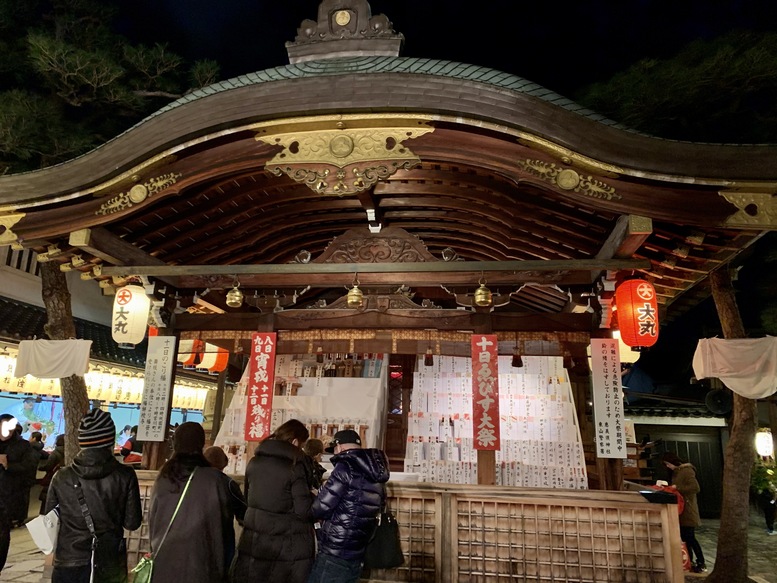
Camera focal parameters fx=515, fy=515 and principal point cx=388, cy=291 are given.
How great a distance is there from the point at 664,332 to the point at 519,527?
21378 millimetres

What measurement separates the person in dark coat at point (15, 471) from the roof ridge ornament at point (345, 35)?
5.55 metres

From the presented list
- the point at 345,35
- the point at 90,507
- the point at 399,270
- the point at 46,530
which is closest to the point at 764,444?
the point at 399,270

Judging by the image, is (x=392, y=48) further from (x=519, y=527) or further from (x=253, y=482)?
(x=519, y=527)

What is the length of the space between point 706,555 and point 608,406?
287 inches

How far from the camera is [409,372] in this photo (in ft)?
36.3

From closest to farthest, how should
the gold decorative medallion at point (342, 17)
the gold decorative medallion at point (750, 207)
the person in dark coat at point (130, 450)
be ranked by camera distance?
the gold decorative medallion at point (750, 207), the gold decorative medallion at point (342, 17), the person in dark coat at point (130, 450)

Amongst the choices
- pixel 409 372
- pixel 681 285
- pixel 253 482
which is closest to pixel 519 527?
pixel 253 482

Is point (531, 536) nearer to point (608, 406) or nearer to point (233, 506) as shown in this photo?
point (608, 406)

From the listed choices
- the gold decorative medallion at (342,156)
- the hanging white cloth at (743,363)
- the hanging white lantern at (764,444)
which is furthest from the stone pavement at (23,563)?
the hanging white lantern at (764,444)

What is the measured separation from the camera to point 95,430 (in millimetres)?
3514

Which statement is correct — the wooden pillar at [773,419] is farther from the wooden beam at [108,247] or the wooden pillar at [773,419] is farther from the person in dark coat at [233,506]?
the wooden beam at [108,247]

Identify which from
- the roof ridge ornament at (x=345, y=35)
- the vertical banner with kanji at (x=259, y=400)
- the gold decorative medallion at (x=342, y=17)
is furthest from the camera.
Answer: the vertical banner with kanji at (x=259, y=400)

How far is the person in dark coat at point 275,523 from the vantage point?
3678 mm

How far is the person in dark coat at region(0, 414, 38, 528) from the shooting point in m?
5.28
